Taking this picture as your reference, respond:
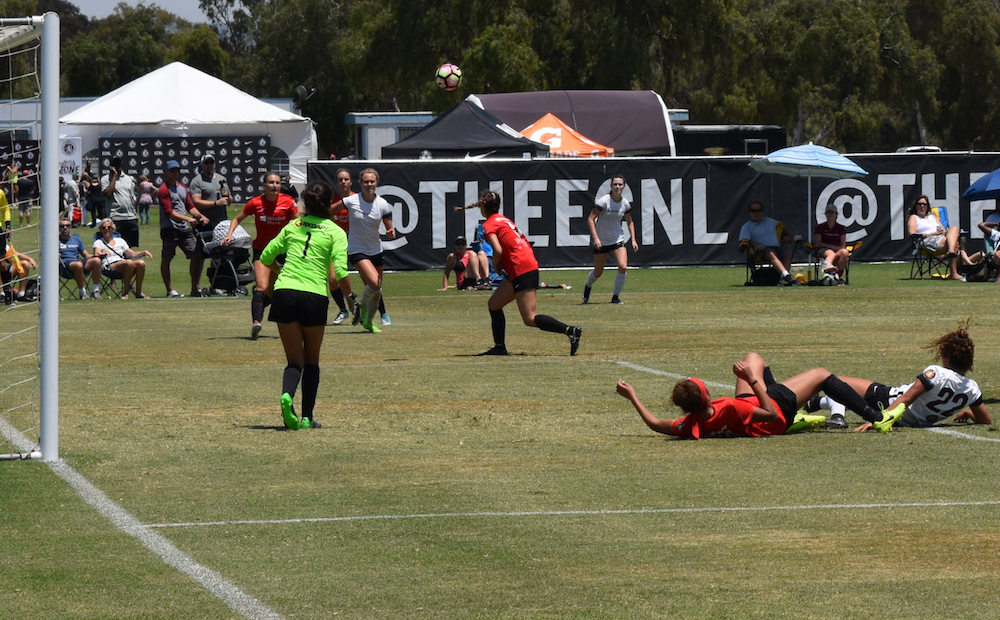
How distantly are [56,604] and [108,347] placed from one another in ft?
38.2

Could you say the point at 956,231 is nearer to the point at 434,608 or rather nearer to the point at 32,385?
the point at 32,385

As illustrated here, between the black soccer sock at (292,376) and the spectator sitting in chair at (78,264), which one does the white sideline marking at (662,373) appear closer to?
the black soccer sock at (292,376)

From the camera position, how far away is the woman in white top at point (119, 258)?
2472cm

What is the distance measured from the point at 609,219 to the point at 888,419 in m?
12.6

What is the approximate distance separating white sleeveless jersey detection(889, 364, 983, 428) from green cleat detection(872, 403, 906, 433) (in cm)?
16

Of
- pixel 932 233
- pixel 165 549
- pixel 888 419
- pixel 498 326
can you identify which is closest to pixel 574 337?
pixel 498 326

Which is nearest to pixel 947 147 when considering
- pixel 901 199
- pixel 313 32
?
pixel 313 32

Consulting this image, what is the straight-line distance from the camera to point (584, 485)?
8.45 m

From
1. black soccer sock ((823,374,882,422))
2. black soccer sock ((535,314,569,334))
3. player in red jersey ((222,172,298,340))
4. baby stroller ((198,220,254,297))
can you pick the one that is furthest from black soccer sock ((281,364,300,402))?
baby stroller ((198,220,254,297))

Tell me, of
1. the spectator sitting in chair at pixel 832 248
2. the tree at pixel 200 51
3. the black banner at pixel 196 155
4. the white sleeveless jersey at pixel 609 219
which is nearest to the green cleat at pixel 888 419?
the white sleeveless jersey at pixel 609 219

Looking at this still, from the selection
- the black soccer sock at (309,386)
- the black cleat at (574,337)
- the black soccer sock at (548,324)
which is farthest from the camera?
the black cleat at (574,337)

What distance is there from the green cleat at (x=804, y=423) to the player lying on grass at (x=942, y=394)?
0.18m

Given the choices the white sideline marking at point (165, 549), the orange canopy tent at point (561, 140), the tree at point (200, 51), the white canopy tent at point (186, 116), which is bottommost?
the white sideline marking at point (165, 549)

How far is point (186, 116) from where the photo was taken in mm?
→ 51281
